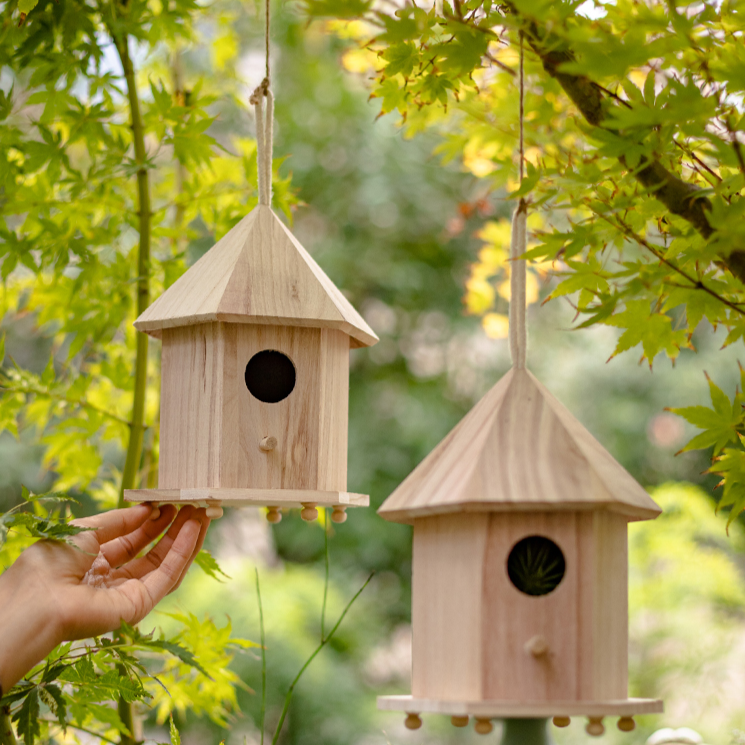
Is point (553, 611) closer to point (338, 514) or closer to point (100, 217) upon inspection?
point (338, 514)

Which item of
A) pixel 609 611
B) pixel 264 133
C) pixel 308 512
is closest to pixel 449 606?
pixel 609 611

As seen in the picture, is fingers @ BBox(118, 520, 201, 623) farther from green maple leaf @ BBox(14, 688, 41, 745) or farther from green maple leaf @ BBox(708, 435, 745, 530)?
green maple leaf @ BBox(708, 435, 745, 530)

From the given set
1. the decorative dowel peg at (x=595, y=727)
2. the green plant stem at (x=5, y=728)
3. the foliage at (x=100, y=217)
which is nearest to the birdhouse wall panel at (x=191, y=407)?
the foliage at (x=100, y=217)

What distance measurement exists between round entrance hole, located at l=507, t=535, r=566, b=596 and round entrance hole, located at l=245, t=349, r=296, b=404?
1.48 feet

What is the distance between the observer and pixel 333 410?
1.33m

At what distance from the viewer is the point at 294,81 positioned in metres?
4.67

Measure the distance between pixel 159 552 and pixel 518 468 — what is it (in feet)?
2.27

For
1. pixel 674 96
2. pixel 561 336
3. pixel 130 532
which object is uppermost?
pixel 561 336

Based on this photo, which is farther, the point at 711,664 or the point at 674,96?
the point at 711,664

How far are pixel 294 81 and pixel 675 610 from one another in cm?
346

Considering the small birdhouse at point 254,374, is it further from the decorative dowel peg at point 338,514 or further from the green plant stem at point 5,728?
the green plant stem at point 5,728

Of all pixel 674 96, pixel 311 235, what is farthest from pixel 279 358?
pixel 311 235

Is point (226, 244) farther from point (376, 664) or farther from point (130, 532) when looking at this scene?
point (376, 664)

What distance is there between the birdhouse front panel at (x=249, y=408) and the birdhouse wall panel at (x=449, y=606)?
252mm
